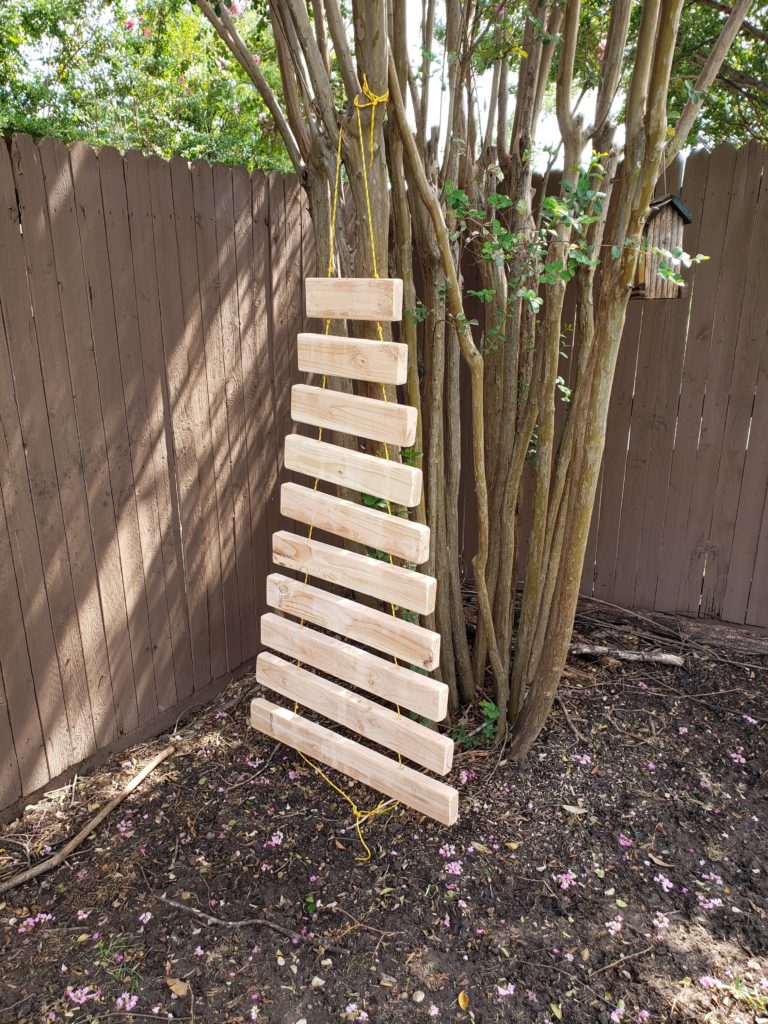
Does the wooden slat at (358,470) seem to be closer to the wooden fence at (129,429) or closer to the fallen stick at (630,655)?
the wooden fence at (129,429)

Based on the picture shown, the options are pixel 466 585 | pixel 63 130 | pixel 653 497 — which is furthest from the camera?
pixel 63 130

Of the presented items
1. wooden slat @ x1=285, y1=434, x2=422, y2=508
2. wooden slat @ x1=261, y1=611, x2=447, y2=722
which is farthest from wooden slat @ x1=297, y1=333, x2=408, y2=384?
wooden slat @ x1=261, y1=611, x2=447, y2=722

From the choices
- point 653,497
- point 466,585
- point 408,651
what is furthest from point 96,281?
point 653,497

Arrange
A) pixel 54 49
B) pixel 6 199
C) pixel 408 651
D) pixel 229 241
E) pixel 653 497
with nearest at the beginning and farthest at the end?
pixel 408 651 < pixel 6 199 < pixel 229 241 < pixel 653 497 < pixel 54 49

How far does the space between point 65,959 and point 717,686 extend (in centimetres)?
272

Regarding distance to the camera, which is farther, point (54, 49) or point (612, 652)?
point (54, 49)

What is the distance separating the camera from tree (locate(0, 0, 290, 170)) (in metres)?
8.92

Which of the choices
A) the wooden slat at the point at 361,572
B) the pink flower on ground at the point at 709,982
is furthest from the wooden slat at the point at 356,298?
the pink flower on ground at the point at 709,982

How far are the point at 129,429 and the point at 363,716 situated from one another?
140cm

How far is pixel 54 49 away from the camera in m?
10.0

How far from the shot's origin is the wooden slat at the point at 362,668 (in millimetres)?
1981

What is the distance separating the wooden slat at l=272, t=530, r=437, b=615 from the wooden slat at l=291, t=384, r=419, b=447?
→ 35 centimetres

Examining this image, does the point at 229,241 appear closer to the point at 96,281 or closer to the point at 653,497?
the point at 96,281

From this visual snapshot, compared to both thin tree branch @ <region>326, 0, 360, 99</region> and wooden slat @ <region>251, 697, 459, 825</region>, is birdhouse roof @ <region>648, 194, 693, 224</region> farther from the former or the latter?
wooden slat @ <region>251, 697, 459, 825</region>
